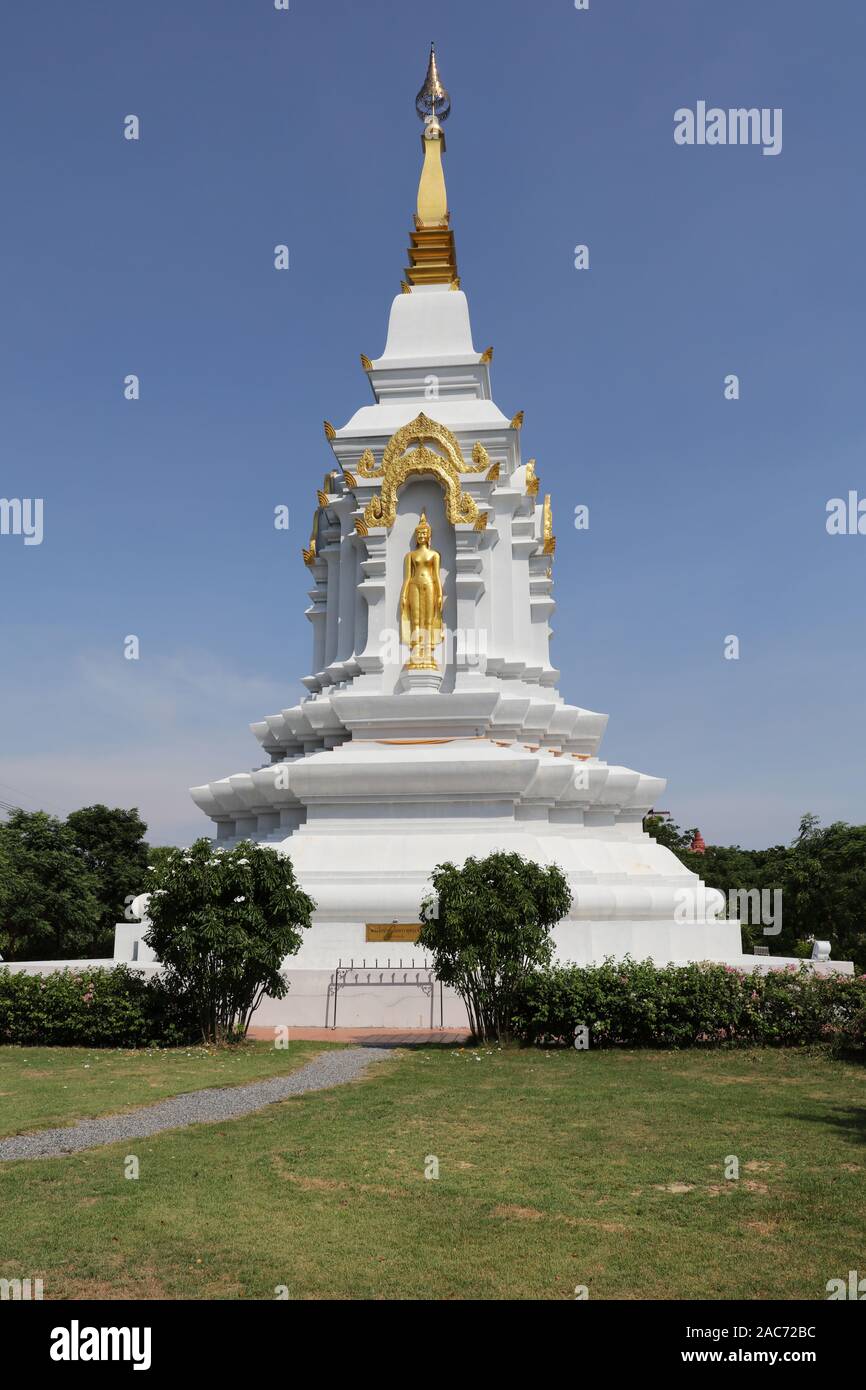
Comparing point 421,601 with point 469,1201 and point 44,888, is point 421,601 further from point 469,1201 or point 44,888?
point 44,888

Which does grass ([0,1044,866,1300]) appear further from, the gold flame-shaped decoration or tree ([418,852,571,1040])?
the gold flame-shaped decoration

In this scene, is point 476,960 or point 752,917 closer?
point 476,960

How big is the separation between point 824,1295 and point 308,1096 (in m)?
7.09

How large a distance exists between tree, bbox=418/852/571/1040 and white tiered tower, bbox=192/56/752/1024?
294 cm

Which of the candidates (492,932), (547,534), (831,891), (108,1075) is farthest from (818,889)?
(108,1075)

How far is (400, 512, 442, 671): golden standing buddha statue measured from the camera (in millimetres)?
25281

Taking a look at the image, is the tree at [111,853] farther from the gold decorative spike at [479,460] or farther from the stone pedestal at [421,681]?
the gold decorative spike at [479,460]

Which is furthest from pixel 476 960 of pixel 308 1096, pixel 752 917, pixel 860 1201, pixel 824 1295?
pixel 752 917

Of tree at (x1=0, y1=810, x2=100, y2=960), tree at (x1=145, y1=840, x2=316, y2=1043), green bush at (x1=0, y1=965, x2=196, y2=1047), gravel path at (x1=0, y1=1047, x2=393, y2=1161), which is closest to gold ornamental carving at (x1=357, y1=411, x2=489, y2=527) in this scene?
tree at (x1=145, y1=840, x2=316, y2=1043)

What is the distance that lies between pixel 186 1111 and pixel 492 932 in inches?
221

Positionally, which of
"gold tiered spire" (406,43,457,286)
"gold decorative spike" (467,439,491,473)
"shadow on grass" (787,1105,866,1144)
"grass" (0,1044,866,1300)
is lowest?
"shadow on grass" (787,1105,866,1144)

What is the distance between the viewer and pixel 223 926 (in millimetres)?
15734

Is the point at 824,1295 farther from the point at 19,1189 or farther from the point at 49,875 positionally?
the point at 49,875

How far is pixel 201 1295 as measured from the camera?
6.00m
